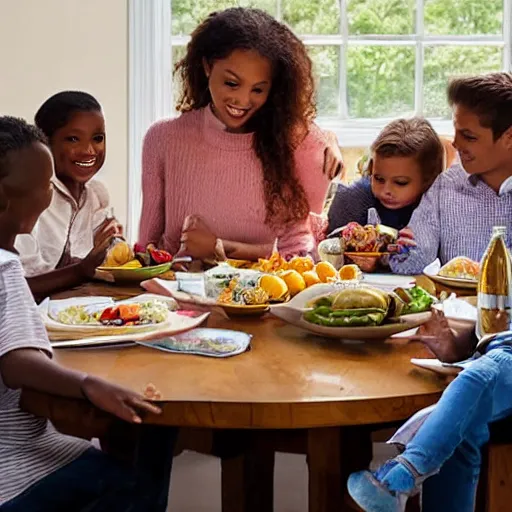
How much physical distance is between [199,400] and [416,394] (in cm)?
31

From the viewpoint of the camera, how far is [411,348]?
166 cm

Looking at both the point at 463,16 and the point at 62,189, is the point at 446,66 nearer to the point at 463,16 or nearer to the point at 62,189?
the point at 463,16

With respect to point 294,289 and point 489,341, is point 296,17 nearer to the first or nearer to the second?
point 294,289

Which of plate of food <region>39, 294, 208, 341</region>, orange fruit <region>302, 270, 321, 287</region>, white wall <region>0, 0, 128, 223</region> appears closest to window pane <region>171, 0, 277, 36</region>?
white wall <region>0, 0, 128, 223</region>

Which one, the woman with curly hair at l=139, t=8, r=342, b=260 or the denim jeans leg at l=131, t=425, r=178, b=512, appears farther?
the woman with curly hair at l=139, t=8, r=342, b=260

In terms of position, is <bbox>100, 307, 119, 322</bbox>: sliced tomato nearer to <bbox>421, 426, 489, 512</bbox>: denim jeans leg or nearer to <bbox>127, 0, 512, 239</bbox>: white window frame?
<bbox>421, 426, 489, 512</bbox>: denim jeans leg

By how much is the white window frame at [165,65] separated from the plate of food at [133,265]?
149cm

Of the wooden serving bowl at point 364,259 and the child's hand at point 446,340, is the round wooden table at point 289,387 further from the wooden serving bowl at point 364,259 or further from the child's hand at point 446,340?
the wooden serving bowl at point 364,259

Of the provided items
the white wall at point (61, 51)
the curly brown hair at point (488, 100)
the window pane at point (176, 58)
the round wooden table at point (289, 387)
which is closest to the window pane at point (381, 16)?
the window pane at point (176, 58)

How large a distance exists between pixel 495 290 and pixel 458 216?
1083 millimetres

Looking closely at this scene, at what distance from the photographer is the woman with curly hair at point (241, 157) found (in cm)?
276

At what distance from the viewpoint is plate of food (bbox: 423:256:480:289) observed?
2.17 metres

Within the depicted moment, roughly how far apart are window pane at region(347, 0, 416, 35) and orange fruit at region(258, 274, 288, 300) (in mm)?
2146

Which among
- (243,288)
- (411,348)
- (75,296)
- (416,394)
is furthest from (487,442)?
(75,296)
